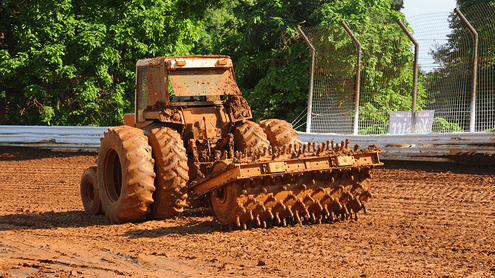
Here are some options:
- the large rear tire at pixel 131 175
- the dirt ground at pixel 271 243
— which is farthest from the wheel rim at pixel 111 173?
the dirt ground at pixel 271 243

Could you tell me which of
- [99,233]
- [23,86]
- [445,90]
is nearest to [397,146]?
[445,90]

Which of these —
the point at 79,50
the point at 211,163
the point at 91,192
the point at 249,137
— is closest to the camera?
the point at 211,163

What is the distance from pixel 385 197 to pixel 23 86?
15.1 meters

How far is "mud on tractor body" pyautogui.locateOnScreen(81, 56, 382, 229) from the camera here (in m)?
6.68

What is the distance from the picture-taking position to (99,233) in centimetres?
710

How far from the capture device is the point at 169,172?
23.4ft

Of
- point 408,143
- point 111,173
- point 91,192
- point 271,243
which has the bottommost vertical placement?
point 271,243

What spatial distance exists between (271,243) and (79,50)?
48.5 ft

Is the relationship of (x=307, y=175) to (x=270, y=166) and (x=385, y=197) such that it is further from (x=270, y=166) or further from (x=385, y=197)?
(x=385, y=197)

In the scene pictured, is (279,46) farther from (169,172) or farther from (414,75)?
(169,172)

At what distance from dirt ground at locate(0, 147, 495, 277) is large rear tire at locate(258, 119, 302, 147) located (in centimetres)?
145

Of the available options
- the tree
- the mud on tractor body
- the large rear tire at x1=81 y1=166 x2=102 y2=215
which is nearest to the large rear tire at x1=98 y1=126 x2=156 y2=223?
the mud on tractor body

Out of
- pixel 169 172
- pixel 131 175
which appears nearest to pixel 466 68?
pixel 169 172

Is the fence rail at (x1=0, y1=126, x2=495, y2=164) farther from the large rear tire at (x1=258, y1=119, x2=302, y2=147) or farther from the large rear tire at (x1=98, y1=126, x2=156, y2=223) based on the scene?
the large rear tire at (x1=98, y1=126, x2=156, y2=223)
